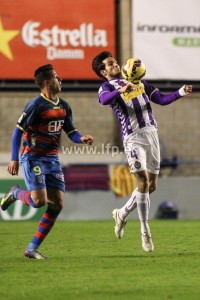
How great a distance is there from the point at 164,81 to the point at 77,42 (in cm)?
241

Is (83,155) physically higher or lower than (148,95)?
lower

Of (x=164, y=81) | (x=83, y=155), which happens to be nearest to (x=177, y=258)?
(x=83, y=155)

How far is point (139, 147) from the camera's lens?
34.2ft

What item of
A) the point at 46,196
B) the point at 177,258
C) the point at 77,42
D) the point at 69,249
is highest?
the point at 46,196

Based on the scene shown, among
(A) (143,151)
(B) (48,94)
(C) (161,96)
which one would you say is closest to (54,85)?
(B) (48,94)

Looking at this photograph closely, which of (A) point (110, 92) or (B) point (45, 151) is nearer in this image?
(B) point (45, 151)

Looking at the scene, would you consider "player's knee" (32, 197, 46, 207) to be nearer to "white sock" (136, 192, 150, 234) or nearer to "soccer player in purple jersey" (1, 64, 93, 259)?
"soccer player in purple jersey" (1, 64, 93, 259)

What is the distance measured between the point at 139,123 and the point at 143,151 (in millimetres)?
319

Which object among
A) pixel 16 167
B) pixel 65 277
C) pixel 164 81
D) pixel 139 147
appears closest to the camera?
pixel 65 277

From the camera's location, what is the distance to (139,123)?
10477 millimetres

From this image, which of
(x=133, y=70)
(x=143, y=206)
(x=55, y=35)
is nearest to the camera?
(x=143, y=206)

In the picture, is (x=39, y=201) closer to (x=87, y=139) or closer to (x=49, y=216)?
(x=49, y=216)

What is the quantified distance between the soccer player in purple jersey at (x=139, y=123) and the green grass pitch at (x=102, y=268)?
67 centimetres

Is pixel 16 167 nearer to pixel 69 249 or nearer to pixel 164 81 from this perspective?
pixel 69 249
